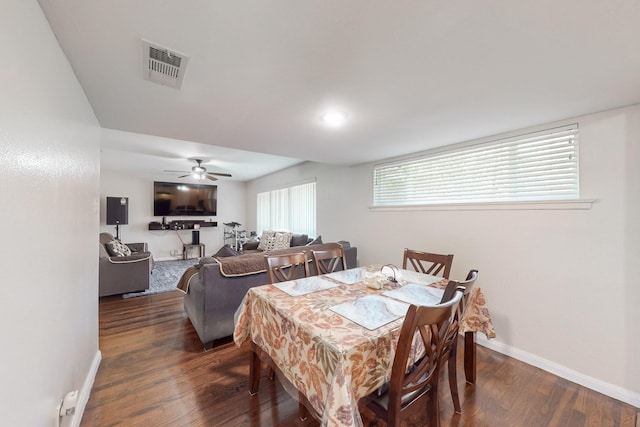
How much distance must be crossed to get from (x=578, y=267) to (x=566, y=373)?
33.6 inches

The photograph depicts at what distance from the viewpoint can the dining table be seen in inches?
38.7

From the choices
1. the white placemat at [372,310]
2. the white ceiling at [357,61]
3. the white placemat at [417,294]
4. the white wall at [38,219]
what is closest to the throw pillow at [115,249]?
the white ceiling at [357,61]

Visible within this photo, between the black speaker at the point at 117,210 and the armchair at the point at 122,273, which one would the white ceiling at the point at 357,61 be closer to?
the armchair at the point at 122,273

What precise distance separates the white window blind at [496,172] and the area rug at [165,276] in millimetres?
3902

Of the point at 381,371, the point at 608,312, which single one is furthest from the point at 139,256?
the point at 608,312

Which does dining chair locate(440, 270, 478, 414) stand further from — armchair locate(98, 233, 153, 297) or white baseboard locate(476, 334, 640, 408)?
armchair locate(98, 233, 153, 297)

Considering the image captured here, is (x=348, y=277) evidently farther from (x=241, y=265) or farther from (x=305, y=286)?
(x=241, y=265)

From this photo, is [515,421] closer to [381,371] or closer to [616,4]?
[381,371]

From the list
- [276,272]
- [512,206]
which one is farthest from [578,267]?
[276,272]

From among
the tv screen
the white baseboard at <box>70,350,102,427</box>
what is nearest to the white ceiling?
the white baseboard at <box>70,350,102,427</box>

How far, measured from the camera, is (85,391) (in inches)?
63.6

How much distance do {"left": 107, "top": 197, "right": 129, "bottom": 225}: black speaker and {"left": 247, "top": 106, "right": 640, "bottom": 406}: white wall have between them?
6.50 m

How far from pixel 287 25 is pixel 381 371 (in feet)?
5.03

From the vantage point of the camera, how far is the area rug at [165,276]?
12.8 ft
